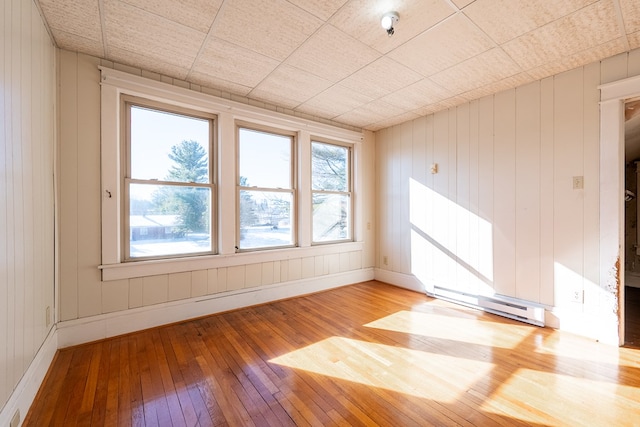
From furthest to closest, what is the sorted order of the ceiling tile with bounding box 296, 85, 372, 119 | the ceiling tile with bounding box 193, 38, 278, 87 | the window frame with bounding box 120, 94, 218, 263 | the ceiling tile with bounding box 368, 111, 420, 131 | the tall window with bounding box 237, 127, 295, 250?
the ceiling tile with bounding box 368, 111, 420, 131
the tall window with bounding box 237, 127, 295, 250
the ceiling tile with bounding box 296, 85, 372, 119
the window frame with bounding box 120, 94, 218, 263
the ceiling tile with bounding box 193, 38, 278, 87

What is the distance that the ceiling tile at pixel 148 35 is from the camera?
1901mm

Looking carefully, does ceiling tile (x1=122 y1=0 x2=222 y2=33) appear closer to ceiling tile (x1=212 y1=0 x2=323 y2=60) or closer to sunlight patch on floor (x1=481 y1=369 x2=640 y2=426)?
ceiling tile (x1=212 y1=0 x2=323 y2=60)

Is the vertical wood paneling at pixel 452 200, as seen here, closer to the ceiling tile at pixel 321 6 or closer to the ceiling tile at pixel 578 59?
the ceiling tile at pixel 578 59

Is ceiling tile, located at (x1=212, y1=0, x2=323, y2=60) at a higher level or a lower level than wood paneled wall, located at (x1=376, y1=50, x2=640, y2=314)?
higher

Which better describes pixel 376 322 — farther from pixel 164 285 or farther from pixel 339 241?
pixel 164 285

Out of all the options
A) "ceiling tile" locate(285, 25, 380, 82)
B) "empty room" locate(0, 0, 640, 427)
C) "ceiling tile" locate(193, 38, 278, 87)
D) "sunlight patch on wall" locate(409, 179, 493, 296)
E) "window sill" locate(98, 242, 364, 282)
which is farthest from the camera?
"sunlight patch on wall" locate(409, 179, 493, 296)

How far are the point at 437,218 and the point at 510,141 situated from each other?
1.25 metres

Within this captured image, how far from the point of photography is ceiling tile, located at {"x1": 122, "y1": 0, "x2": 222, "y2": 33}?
179cm

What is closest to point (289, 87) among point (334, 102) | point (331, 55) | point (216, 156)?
point (334, 102)

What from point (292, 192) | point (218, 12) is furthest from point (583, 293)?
point (218, 12)

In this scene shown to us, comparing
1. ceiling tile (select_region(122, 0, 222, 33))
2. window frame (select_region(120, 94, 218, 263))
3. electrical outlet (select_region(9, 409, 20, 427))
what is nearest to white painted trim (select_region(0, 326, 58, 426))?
electrical outlet (select_region(9, 409, 20, 427))

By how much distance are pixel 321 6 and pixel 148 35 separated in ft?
4.63

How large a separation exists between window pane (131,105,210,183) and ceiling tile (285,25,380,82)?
137 centimetres

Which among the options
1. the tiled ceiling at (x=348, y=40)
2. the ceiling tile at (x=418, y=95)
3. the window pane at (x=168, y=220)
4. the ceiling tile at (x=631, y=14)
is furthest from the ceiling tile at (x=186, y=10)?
the ceiling tile at (x=631, y=14)
